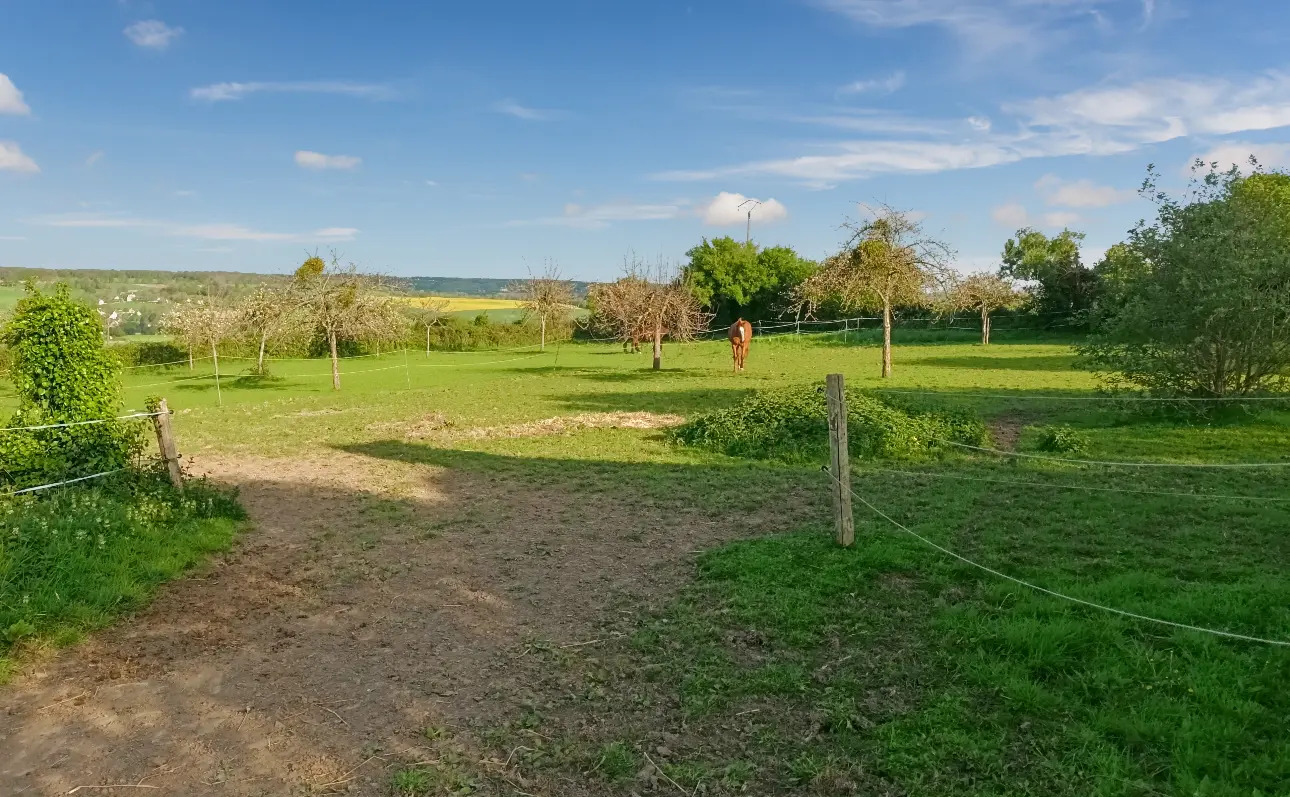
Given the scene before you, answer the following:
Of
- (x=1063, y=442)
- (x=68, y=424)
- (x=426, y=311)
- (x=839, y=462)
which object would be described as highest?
(x=426, y=311)

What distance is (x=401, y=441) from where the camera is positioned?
13.7m

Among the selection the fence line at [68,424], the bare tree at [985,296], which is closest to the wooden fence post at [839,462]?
the fence line at [68,424]

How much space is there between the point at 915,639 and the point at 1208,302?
412 inches

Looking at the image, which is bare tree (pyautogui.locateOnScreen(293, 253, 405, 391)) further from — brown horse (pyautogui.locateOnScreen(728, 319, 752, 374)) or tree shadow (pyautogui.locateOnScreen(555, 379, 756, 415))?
brown horse (pyautogui.locateOnScreen(728, 319, 752, 374))

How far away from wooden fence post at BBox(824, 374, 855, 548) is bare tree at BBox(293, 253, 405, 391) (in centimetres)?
1892

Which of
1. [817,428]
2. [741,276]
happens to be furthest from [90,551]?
[741,276]

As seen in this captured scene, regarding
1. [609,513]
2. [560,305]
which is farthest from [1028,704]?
[560,305]

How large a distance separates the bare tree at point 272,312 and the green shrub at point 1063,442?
19.6 m

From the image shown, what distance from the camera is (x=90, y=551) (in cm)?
630

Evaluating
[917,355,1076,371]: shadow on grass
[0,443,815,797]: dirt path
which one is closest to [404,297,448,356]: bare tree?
[917,355,1076,371]: shadow on grass

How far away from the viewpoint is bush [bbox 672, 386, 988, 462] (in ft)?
36.0

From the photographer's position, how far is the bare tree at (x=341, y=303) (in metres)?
22.6

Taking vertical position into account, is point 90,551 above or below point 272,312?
below

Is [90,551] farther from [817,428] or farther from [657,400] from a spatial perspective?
[657,400]
